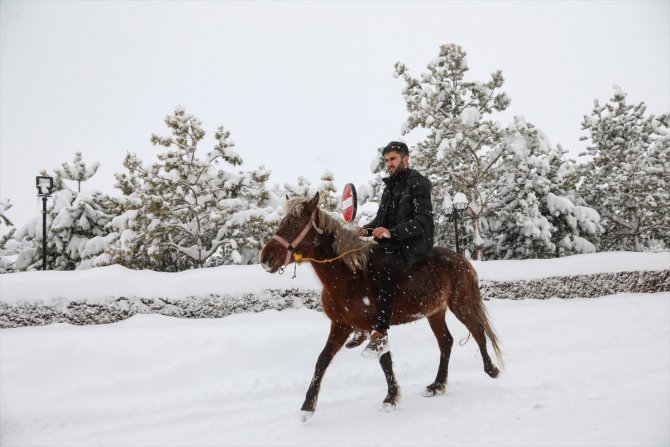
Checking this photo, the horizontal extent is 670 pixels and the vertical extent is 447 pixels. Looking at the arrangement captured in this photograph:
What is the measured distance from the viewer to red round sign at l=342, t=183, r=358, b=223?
171 inches

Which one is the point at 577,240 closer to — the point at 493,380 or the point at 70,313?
the point at 493,380

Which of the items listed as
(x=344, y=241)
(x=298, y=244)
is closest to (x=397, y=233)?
(x=344, y=241)

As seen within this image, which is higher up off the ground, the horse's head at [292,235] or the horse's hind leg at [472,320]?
the horse's head at [292,235]

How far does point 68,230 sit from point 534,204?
67.6ft

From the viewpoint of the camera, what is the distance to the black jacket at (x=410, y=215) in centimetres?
408

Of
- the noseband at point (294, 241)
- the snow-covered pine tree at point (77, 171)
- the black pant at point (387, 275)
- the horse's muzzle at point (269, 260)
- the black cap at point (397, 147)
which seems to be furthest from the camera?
the snow-covered pine tree at point (77, 171)

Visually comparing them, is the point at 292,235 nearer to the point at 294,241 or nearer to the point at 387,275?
the point at 294,241

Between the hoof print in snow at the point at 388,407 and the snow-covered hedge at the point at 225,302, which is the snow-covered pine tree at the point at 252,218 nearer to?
the snow-covered hedge at the point at 225,302

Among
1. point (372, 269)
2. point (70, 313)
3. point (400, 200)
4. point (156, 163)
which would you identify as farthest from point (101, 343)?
point (156, 163)

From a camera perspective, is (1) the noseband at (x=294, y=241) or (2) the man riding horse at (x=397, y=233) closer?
(1) the noseband at (x=294, y=241)

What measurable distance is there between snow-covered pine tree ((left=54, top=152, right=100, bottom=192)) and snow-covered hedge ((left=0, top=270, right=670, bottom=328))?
14.4 meters

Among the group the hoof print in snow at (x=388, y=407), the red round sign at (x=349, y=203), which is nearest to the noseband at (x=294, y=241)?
the red round sign at (x=349, y=203)

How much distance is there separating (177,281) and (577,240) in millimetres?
18332

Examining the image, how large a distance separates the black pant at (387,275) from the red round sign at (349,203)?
1.55 ft
